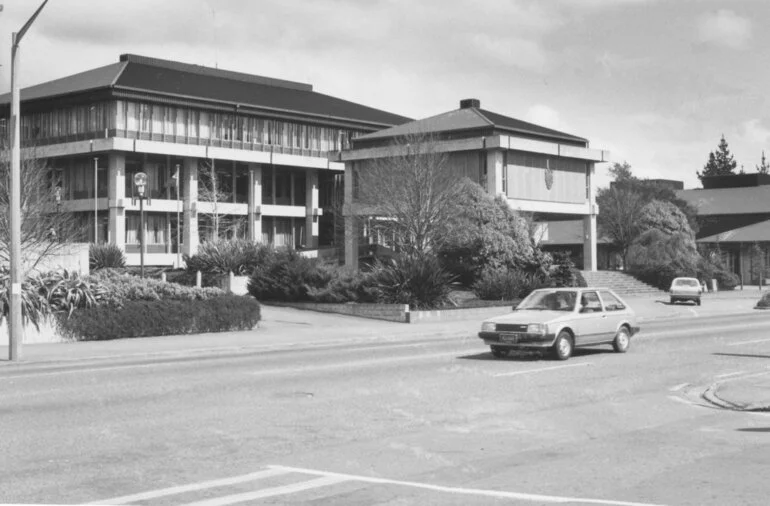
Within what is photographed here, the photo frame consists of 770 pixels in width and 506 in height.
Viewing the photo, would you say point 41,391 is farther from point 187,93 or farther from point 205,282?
point 187,93

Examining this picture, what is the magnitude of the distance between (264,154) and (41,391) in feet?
193

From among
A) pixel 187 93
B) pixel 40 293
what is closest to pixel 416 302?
pixel 40 293

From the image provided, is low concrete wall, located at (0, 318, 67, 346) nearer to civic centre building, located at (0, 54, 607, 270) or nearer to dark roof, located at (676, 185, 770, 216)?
civic centre building, located at (0, 54, 607, 270)

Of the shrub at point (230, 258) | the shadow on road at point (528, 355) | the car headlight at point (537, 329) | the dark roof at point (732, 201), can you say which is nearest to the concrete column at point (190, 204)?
the shrub at point (230, 258)

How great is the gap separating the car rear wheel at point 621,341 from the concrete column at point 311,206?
188ft

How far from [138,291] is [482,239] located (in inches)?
874

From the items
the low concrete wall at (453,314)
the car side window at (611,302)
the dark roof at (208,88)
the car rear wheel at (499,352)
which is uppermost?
the dark roof at (208,88)

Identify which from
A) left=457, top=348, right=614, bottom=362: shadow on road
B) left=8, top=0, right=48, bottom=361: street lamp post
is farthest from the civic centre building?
left=8, top=0, right=48, bottom=361: street lamp post

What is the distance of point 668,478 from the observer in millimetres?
8547

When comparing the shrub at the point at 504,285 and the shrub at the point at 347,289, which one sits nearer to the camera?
the shrub at the point at 347,289

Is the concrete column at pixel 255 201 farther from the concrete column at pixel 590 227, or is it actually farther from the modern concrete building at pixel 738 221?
the modern concrete building at pixel 738 221

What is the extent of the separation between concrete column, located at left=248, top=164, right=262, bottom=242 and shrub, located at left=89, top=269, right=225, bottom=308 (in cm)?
4269

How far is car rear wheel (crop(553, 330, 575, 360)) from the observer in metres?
19.8

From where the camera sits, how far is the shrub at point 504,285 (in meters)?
42.7
